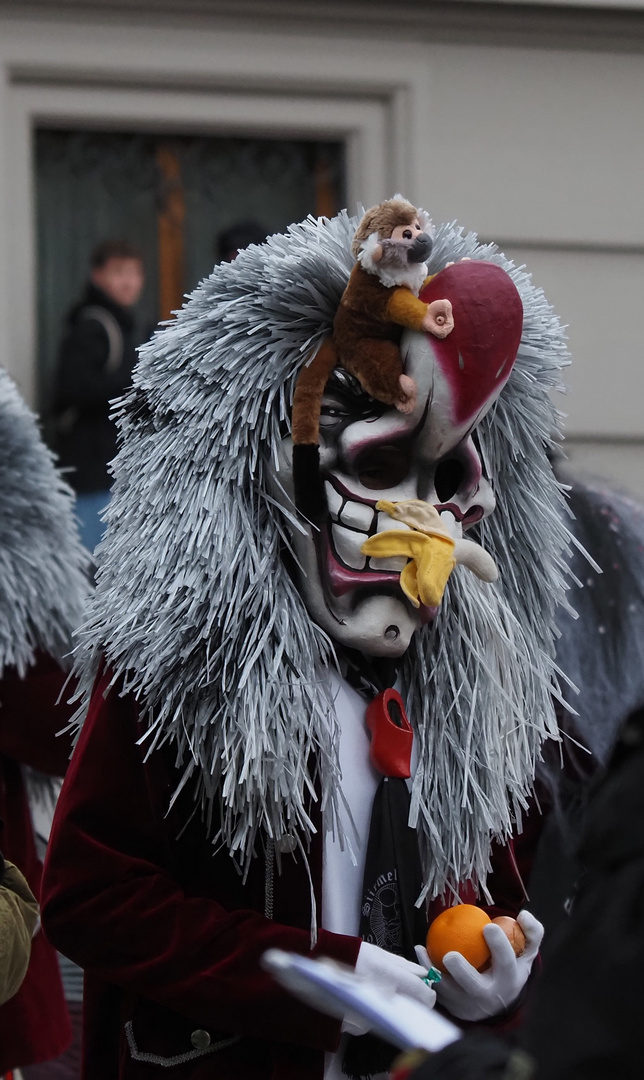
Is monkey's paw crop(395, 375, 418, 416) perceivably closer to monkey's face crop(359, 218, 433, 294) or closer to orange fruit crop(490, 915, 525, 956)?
monkey's face crop(359, 218, 433, 294)

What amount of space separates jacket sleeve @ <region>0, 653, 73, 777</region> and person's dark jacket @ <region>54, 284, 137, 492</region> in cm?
195

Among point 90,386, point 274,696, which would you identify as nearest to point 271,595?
point 274,696

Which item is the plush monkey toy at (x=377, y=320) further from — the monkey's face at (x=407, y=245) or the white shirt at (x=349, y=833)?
the white shirt at (x=349, y=833)

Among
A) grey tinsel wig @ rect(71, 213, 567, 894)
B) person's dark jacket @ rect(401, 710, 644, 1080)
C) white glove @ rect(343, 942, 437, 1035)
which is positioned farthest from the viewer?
grey tinsel wig @ rect(71, 213, 567, 894)

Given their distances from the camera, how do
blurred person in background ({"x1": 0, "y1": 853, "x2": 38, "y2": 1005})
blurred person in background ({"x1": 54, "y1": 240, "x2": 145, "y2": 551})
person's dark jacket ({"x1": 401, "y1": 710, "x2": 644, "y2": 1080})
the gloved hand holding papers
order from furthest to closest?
blurred person in background ({"x1": 54, "y1": 240, "x2": 145, "y2": 551}) < blurred person in background ({"x1": 0, "y1": 853, "x2": 38, "y2": 1005}) < the gloved hand holding papers < person's dark jacket ({"x1": 401, "y1": 710, "x2": 644, "y2": 1080})

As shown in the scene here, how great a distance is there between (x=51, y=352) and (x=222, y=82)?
101 cm

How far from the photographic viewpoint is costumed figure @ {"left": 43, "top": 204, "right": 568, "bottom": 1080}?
195 centimetres

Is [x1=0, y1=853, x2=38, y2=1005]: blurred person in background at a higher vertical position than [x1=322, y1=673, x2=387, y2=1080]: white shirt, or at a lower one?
lower

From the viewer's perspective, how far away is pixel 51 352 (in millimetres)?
5340

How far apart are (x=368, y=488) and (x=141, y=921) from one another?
59 centimetres

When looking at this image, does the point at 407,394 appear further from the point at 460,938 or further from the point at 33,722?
the point at 33,722

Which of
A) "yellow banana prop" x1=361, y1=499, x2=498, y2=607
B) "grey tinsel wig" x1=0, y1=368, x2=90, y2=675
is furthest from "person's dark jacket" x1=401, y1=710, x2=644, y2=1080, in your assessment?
"grey tinsel wig" x1=0, y1=368, x2=90, y2=675

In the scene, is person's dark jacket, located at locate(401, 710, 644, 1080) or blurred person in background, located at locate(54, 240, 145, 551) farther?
blurred person in background, located at locate(54, 240, 145, 551)

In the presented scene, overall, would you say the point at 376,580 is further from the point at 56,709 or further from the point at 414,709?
the point at 56,709
